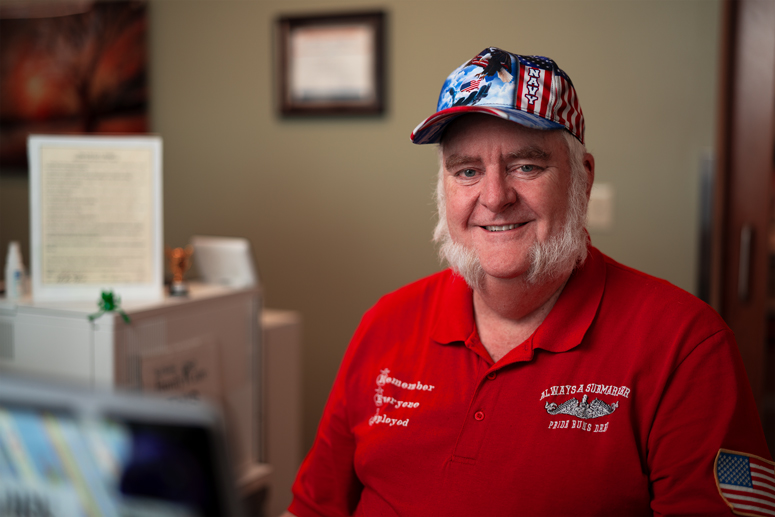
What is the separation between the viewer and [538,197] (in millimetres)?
1105

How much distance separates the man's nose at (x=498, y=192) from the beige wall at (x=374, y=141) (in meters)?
1.23

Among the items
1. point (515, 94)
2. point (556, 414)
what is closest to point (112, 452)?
point (556, 414)

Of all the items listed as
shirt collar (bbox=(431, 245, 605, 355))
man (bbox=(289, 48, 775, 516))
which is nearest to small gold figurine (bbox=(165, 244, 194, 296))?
man (bbox=(289, 48, 775, 516))

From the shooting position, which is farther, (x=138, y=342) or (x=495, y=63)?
(x=138, y=342)

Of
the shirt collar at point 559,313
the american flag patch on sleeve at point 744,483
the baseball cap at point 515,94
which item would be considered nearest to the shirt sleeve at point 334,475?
the shirt collar at point 559,313

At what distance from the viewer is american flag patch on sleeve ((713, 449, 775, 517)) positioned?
3.00ft

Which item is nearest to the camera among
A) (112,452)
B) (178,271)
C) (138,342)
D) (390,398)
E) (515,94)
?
(112,452)

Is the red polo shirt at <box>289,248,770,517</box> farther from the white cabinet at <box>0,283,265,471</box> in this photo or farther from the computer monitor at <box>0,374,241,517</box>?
the computer monitor at <box>0,374,241,517</box>

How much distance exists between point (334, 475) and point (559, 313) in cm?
52

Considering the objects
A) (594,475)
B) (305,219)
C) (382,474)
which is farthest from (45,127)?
(594,475)

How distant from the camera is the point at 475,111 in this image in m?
1.08

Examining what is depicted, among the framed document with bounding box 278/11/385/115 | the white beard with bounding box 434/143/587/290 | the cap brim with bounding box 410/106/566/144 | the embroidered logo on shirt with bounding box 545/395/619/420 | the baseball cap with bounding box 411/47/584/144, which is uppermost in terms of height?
the framed document with bounding box 278/11/385/115

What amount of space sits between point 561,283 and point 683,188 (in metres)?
1.22

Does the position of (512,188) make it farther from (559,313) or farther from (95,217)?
(95,217)
